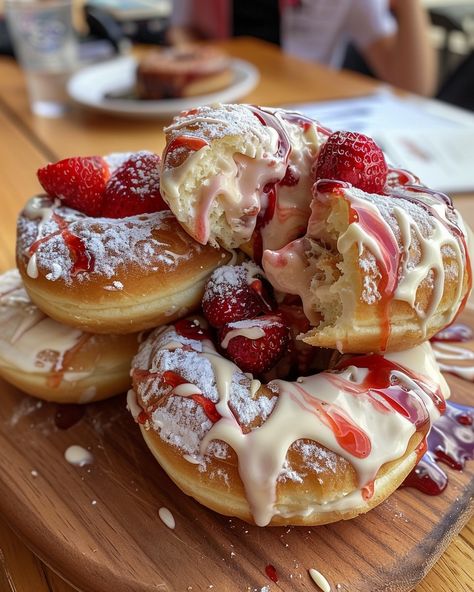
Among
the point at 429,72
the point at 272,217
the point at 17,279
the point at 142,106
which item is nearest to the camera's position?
the point at 272,217

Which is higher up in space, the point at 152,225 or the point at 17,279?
the point at 152,225

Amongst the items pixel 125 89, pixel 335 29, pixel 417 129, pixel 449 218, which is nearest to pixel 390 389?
pixel 449 218

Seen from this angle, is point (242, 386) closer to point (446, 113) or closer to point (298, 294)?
point (298, 294)

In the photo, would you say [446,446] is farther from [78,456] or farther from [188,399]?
[78,456]

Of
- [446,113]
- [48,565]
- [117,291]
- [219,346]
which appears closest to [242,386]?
[219,346]

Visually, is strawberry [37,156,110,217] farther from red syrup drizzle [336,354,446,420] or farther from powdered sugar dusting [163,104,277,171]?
red syrup drizzle [336,354,446,420]

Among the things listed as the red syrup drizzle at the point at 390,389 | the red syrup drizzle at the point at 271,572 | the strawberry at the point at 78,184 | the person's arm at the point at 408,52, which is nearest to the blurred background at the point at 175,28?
the person's arm at the point at 408,52
